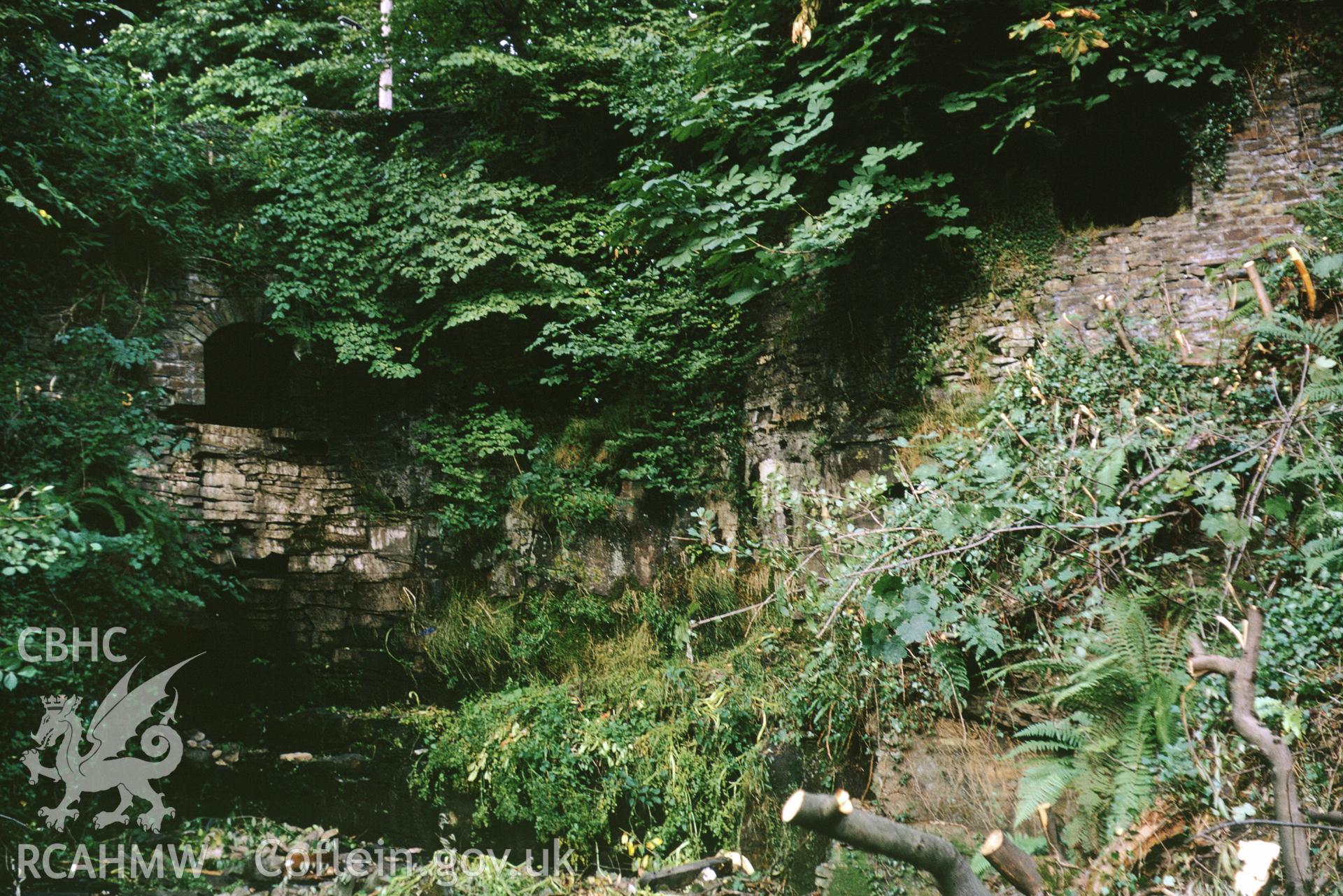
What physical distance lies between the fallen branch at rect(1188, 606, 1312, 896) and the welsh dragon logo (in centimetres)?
614

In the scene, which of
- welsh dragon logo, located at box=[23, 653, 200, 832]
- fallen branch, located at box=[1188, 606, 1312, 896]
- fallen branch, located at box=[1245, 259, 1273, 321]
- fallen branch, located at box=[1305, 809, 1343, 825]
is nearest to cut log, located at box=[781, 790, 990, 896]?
fallen branch, located at box=[1188, 606, 1312, 896]

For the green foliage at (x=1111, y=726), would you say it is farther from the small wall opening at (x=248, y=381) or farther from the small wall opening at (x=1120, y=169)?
the small wall opening at (x=248, y=381)

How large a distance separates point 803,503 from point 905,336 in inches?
51.6

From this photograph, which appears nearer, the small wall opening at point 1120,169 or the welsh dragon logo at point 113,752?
the small wall opening at point 1120,169

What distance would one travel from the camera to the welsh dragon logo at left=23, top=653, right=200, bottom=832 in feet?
15.9

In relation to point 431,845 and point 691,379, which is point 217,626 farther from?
point 691,379

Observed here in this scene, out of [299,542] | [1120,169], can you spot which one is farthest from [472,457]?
[1120,169]

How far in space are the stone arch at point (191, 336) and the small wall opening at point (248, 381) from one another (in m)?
0.64

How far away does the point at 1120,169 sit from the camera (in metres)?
5.08

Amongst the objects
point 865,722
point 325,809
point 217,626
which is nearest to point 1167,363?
point 865,722

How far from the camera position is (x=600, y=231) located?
6770 millimetres

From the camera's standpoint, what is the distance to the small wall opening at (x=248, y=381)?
729cm

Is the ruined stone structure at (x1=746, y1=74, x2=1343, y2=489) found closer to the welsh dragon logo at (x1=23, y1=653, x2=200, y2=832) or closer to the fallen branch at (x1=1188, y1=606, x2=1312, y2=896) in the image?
the fallen branch at (x1=1188, y1=606, x2=1312, y2=896)

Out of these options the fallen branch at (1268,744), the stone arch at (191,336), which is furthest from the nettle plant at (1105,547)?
the stone arch at (191,336)
